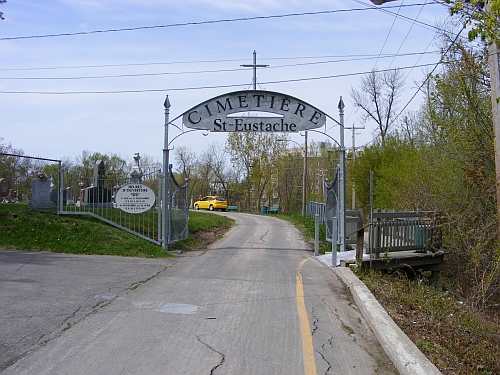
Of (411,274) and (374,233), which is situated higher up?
(374,233)

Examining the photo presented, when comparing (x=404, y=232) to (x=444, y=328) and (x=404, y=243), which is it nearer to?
(x=404, y=243)

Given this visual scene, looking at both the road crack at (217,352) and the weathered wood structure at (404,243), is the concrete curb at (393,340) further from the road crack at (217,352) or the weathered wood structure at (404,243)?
the weathered wood structure at (404,243)

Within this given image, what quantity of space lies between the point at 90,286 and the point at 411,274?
9.21 metres

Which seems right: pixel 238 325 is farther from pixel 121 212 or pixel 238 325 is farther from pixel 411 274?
pixel 121 212

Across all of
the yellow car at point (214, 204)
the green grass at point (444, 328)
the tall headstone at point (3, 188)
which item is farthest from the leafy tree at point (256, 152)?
the green grass at point (444, 328)

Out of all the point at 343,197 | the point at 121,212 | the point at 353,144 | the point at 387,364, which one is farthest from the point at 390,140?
the point at 387,364

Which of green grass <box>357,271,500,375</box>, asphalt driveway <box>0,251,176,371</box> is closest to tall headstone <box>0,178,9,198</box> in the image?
asphalt driveway <box>0,251,176,371</box>

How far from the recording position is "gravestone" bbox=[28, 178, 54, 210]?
17.5m

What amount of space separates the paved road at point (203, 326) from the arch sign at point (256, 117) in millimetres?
6133

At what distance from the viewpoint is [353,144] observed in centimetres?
4544

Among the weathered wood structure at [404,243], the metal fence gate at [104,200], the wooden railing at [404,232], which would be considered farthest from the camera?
the metal fence gate at [104,200]

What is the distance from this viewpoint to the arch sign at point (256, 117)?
1705 cm

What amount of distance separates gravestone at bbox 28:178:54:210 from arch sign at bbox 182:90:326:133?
5224mm

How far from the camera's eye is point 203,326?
7.03 m
